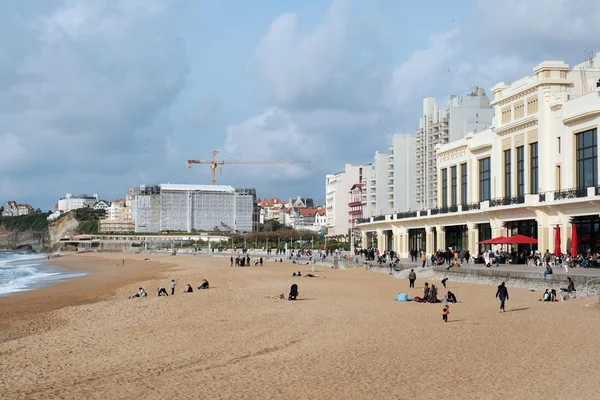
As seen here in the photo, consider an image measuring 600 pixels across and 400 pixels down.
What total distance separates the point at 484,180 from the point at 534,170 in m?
7.60

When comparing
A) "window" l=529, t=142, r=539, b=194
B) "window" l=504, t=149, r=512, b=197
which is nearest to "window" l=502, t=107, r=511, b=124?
"window" l=504, t=149, r=512, b=197

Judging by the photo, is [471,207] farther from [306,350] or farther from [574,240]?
[306,350]

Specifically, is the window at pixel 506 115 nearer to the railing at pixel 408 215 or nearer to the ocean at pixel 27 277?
the railing at pixel 408 215

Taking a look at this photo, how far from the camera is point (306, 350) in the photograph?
→ 49.6 feet

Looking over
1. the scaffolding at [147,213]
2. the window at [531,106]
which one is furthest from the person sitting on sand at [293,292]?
the scaffolding at [147,213]

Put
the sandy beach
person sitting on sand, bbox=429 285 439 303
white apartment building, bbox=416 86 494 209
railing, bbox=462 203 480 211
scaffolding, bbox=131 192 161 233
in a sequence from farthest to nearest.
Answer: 1. scaffolding, bbox=131 192 161 233
2. white apartment building, bbox=416 86 494 209
3. railing, bbox=462 203 480 211
4. person sitting on sand, bbox=429 285 439 303
5. the sandy beach

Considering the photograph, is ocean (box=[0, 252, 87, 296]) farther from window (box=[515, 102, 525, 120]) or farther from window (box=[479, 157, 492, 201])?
window (box=[515, 102, 525, 120])

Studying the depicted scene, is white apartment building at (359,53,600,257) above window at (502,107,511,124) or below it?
below

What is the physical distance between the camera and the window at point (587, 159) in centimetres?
3384

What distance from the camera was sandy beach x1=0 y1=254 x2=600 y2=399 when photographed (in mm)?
11593

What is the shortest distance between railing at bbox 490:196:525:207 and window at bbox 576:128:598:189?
4.72 m

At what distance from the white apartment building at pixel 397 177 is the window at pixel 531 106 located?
50311 millimetres

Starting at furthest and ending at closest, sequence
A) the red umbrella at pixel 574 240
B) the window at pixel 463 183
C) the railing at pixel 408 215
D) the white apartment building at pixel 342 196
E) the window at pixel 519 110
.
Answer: the white apartment building at pixel 342 196 < the railing at pixel 408 215 < the window at pixel 463 183 < the window at pixel 519 110 < the red umbrella at pixel 574 240

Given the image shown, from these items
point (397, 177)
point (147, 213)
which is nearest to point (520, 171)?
point (397, 177)
